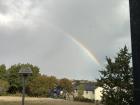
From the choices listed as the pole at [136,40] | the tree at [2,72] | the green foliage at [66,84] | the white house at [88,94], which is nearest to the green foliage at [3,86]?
the tree at [2,72]

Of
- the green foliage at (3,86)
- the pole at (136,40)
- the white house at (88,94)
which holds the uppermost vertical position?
the green foliage at (3,86)

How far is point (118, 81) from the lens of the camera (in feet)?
72.2

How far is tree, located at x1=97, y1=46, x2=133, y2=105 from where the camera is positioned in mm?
21000

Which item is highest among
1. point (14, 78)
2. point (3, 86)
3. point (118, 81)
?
point (14, 78)

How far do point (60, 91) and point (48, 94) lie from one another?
18214mm

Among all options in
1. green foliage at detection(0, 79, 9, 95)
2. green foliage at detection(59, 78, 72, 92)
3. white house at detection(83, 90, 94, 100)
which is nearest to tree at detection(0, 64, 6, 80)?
green foliage at detection(0, 79, 9, 95)

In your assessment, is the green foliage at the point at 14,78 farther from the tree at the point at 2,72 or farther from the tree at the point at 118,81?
the tree at the point at 118,81

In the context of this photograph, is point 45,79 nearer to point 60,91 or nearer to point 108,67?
point 60,91

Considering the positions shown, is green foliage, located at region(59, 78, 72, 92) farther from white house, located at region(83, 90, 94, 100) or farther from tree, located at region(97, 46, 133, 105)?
tree, located at region(97, 46, 133, 105)

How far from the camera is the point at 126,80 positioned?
2205 cm

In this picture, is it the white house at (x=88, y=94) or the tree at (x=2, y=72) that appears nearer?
the tree at (x=2, y=72)

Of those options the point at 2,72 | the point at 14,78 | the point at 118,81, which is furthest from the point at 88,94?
the point at 118,81

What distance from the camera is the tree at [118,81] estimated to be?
68.9 ft

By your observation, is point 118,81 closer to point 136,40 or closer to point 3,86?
point 136,40
